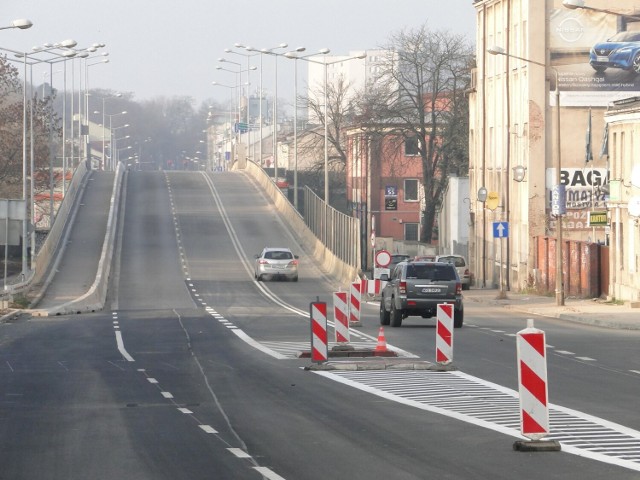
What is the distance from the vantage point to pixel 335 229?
72500mm

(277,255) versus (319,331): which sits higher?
(319,331)

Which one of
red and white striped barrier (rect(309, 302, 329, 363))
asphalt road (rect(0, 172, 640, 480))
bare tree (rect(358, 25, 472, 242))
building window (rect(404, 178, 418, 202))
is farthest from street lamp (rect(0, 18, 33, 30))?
building window (rect(404, 178, 418, 202))

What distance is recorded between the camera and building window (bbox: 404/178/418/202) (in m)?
114

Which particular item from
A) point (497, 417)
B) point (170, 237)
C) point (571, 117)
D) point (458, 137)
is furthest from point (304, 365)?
point (458, 137)

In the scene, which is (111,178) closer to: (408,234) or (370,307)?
(408,234)

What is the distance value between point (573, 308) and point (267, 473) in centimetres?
3218

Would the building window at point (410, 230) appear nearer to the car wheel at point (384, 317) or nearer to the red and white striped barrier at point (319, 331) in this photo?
the car wheel at point (384, 317)

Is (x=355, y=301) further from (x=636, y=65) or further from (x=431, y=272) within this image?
(x=636, y=65)

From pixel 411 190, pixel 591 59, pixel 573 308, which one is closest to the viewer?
pixel 573 308

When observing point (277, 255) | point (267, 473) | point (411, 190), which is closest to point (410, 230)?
point (411, 190)

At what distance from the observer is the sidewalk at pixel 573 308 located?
119 feet

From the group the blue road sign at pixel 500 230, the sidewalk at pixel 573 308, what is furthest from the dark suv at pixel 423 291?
the blue road sign at pixel 500 230

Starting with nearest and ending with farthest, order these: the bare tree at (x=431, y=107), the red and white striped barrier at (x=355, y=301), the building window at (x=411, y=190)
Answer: the red and white striped barrier at (x=355, y=301) < the bare tree at (x=431, y=107) < the building window at (x=411, y=190)

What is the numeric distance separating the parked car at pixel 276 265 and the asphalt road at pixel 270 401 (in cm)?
2078
